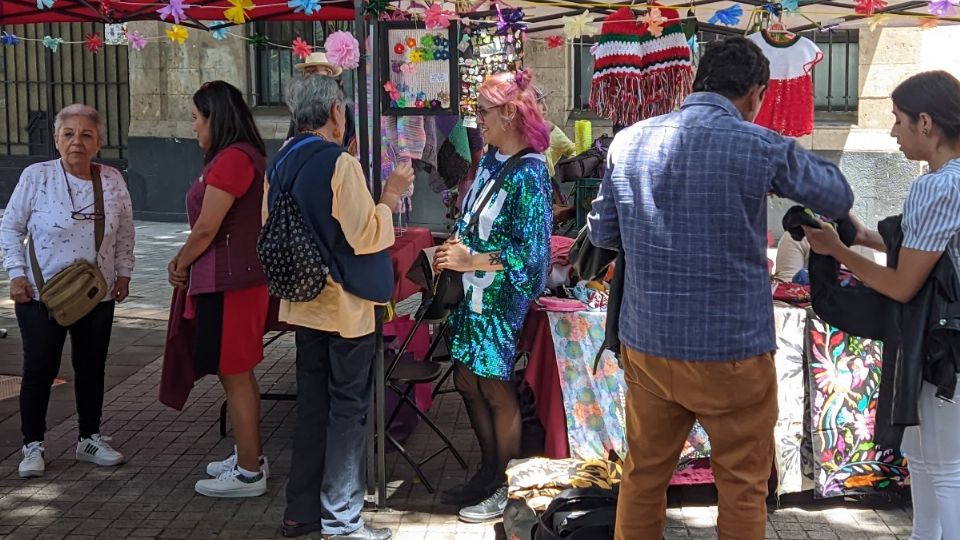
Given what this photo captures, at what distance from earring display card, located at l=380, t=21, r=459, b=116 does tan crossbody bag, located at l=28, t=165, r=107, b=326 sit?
153 centimetres

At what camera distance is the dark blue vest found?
410 centimetres

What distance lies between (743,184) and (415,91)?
2146 millimetres

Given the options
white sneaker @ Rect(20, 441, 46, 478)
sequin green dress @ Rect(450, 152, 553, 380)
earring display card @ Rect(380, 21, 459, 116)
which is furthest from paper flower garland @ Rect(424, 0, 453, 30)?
white sneaker @ Rect(20, 441, 46, 478)

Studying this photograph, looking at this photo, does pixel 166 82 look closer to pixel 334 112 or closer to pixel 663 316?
pixel 334 112

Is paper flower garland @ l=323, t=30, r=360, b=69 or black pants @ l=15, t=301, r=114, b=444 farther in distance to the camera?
black pants @ l=15, t=301, r=114, b=444

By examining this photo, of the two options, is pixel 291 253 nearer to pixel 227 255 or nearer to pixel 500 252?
pixel 227 255

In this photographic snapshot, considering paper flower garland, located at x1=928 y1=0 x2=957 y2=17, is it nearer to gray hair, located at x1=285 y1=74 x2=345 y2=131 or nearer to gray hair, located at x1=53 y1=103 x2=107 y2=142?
gray hair, located at x1=285 y1=74 x2=345 y2=131

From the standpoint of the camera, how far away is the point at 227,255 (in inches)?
181

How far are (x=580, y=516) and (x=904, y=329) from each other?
49.4 inches

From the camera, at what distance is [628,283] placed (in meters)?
3.35

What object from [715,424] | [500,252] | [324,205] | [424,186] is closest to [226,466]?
[324,205]

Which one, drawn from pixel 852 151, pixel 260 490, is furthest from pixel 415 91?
pixel 852 151

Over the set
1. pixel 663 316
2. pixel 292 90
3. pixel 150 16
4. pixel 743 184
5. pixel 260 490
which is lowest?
pixel 260 490

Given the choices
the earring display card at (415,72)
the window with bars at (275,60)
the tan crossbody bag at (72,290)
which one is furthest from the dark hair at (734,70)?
the window with bars at (275,60)
